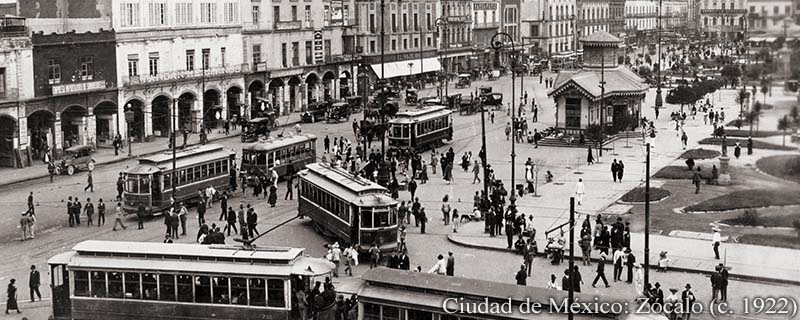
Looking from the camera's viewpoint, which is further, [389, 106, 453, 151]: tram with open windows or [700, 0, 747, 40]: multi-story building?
[389, 106, 453, 151]: tram with open windows

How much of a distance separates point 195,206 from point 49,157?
15.4 meters

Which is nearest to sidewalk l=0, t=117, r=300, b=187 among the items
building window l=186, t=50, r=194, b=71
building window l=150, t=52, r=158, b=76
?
building window l=150, t=52, r=158, b=76

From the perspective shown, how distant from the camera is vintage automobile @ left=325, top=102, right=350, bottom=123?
7175cm

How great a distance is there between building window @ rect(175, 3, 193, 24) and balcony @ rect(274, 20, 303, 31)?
11.1 m

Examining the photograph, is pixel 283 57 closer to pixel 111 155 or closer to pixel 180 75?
pixel 180 75

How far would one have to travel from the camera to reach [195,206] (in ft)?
136

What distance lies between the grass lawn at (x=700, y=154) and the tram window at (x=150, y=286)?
37.0 m

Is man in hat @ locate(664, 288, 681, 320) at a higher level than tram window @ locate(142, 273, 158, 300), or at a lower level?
lower

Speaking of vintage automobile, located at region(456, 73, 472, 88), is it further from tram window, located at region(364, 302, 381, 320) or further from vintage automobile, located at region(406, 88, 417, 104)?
tram window, located at region(364, 302, 381, 320)

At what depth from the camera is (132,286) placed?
887 inches

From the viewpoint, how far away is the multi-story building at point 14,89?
49.9 meters

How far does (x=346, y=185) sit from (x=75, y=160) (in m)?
24.9

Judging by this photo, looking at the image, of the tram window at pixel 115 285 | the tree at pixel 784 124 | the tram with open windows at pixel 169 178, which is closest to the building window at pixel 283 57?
the tram with open windows at pixel 169 178

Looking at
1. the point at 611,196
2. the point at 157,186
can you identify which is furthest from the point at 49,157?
the point at 611,196
